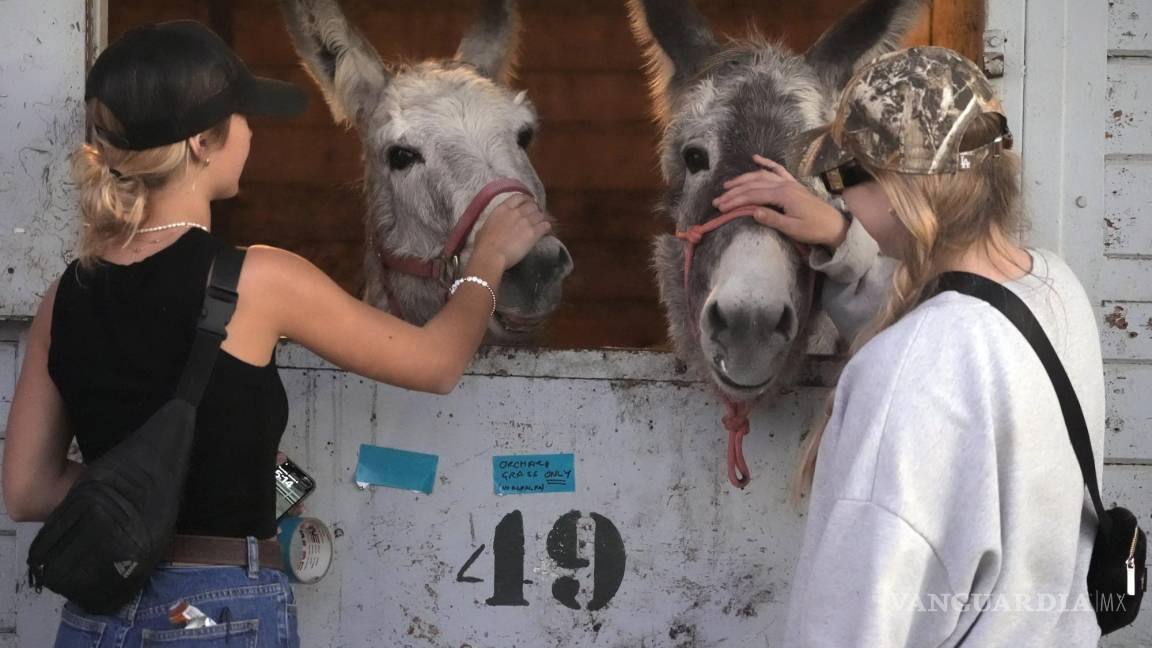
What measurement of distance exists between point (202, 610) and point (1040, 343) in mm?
1256

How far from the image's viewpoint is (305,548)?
115 inches

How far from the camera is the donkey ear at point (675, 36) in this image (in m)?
3.51

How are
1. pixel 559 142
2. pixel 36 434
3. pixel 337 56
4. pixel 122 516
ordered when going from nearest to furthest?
1. pixel 122 516
2. pixel 36 434
3. pixel 337 56
4. pixel 559 142

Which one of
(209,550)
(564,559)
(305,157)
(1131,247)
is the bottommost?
(564,559)

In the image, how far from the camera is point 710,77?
3.30 metres

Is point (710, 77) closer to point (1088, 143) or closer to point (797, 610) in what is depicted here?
point (1088, 143)

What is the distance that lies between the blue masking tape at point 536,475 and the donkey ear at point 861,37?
50.4 inches

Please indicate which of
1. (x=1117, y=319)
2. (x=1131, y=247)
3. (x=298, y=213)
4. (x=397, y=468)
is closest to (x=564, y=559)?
(x=397, y=468)

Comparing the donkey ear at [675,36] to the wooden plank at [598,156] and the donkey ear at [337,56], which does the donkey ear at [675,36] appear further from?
the wooden plank at [598,156]

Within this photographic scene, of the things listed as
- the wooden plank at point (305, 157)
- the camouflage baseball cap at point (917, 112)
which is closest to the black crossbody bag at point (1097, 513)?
the camouflage baseball cap at point (917, 112)

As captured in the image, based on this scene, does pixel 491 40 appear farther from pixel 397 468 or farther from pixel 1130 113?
pixel 1130 113

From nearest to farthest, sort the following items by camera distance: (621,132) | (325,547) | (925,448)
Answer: (925,448), (325,547), (621,132)

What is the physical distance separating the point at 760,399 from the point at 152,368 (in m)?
1.54

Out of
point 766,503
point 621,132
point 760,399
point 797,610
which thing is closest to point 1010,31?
point 760,399
